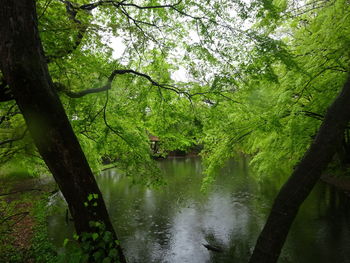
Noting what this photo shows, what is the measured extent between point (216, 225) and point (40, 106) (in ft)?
32.4

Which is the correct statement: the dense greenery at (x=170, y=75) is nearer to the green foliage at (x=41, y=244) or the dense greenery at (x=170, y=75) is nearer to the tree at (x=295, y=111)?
the tree at (x=295, y=111)

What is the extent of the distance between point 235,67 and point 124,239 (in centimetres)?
812

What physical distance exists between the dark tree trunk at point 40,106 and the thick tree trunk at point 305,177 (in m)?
2.13

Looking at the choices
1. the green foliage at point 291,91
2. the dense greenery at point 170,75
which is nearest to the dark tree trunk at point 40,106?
the dense greenery at point 170,75

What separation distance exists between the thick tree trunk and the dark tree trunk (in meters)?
2.13

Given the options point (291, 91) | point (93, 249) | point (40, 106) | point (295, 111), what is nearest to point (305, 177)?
point (93, 249)

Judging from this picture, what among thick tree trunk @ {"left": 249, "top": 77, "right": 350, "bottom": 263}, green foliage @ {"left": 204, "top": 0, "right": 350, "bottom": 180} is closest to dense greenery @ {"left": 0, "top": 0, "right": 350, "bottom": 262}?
green foliage @ {"left": 204, "top": 0, "right": 350, "bottom": 180}

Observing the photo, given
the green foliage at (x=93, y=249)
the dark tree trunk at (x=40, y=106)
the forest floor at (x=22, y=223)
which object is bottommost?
the forest floor at (x=22, y=223)

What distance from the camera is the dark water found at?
801 centimetres

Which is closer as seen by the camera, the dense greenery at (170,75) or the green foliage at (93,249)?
the green foliage at (93,249)

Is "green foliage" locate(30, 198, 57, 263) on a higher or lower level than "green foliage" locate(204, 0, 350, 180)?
lower

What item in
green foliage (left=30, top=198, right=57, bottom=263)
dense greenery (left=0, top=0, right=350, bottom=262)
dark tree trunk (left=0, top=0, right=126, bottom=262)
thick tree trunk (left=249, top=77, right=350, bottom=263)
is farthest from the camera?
green foliage (left=30, top=198, right=57, bottom=263)

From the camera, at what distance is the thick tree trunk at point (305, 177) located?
299 centimetres

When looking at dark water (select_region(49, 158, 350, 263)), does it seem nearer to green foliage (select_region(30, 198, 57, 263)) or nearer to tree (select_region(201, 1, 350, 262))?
green foliage (select_region(30, 198, 57, 263))
